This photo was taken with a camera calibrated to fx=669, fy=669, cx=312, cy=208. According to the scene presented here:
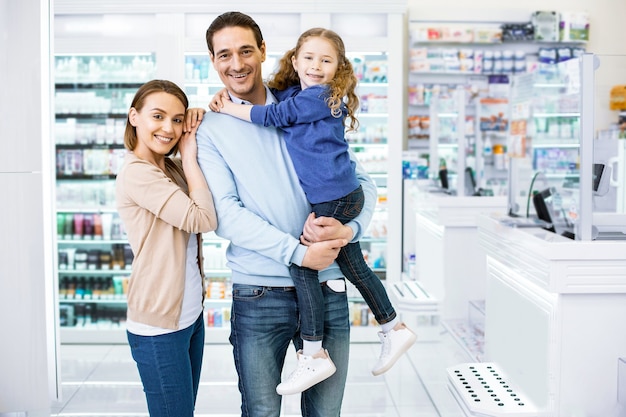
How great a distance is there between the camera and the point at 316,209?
2143mm

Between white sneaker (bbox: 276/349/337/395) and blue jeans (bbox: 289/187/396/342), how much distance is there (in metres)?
0.06

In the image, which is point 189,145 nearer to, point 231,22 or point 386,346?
point 231,22

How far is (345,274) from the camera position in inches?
92.6

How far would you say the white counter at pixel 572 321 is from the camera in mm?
3125

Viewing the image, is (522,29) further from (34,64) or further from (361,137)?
(34,64)

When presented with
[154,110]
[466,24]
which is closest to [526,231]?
[154,110]

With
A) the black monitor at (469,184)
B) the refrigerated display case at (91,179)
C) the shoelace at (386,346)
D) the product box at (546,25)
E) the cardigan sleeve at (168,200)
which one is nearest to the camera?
the cardigan sleeve at (168,200)

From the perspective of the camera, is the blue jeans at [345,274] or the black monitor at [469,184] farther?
the black monitor at [469,184]

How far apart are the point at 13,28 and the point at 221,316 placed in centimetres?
329

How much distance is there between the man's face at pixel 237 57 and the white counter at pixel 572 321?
175 centimetres

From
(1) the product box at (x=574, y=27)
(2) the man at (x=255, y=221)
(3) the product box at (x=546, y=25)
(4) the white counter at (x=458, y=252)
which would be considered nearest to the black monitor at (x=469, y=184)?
(4) the white counter at (x=458, y=252)

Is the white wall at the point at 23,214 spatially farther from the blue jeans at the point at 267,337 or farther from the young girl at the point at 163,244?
the blue jeans at the point at 267,337

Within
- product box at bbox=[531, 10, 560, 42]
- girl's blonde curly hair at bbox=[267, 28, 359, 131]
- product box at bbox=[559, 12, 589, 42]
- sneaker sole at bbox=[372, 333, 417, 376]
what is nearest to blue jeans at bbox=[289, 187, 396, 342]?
sneaker sole at bbox=[372, 333, 417, 376]

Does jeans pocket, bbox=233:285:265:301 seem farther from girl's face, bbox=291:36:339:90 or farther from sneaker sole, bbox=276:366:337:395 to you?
girl's face, bbox=291:36:339:90
